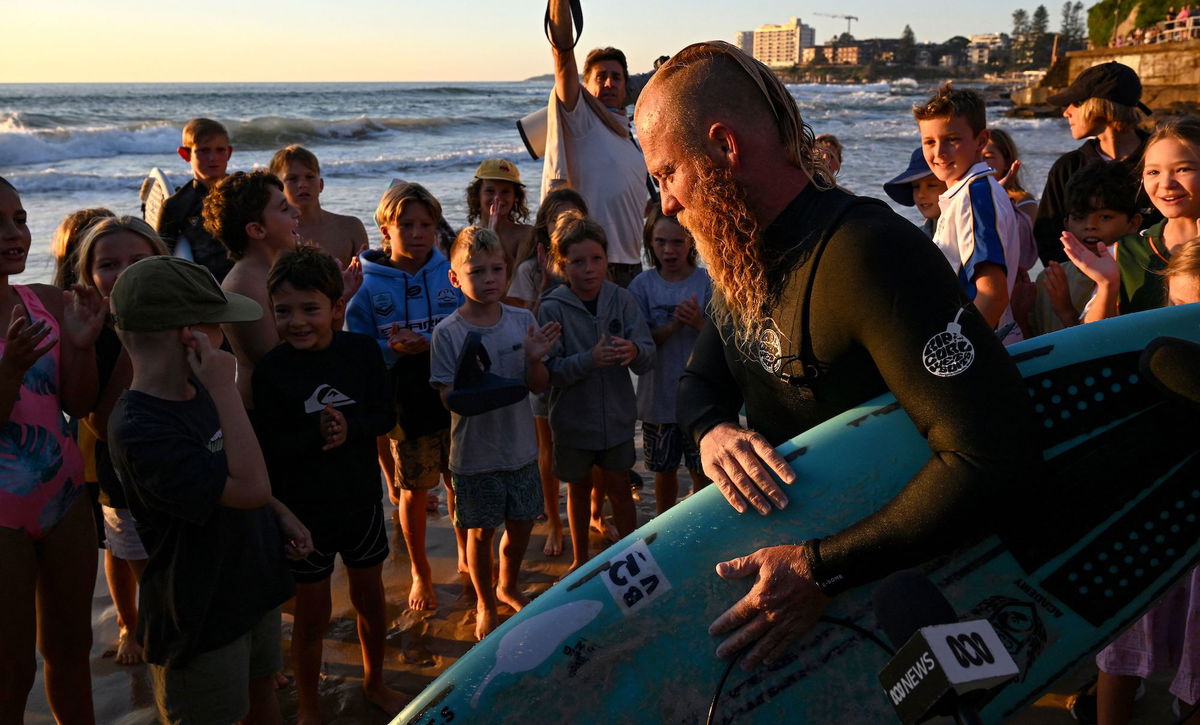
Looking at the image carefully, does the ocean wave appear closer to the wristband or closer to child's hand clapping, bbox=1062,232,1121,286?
child's hand clapping, bbox=1062,232,1121,286

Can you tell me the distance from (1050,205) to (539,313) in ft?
10.3

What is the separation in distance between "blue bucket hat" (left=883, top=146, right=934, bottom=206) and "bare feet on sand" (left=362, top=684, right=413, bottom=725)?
3.72 metres

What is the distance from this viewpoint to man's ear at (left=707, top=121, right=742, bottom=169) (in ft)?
5.88

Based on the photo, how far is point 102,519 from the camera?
12.2 ft

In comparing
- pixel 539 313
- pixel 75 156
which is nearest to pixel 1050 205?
pixel 539 313

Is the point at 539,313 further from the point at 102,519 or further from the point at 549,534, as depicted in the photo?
the point at 102,519

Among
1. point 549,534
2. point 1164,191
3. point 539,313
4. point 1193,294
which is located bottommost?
point 549,534

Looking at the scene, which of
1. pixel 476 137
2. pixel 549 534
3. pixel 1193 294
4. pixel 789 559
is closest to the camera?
pixel 789 559

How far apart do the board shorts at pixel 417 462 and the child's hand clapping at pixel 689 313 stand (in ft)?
4.56

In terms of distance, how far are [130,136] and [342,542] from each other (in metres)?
25.0

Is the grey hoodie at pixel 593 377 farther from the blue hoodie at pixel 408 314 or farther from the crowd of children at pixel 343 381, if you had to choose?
the blue hoodie at pixel 408 314

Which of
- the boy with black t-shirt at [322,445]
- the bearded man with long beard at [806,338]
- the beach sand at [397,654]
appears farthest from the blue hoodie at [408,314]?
the bearded man with long beard at [806,338]

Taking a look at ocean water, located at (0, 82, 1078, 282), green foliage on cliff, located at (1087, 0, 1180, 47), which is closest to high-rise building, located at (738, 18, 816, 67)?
green foliage on cliff, located at (1087, 0, 1180, 47)

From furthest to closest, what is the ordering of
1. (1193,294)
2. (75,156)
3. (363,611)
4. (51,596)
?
(75,156)
(363,611)
(51,596)
(1193,294)
